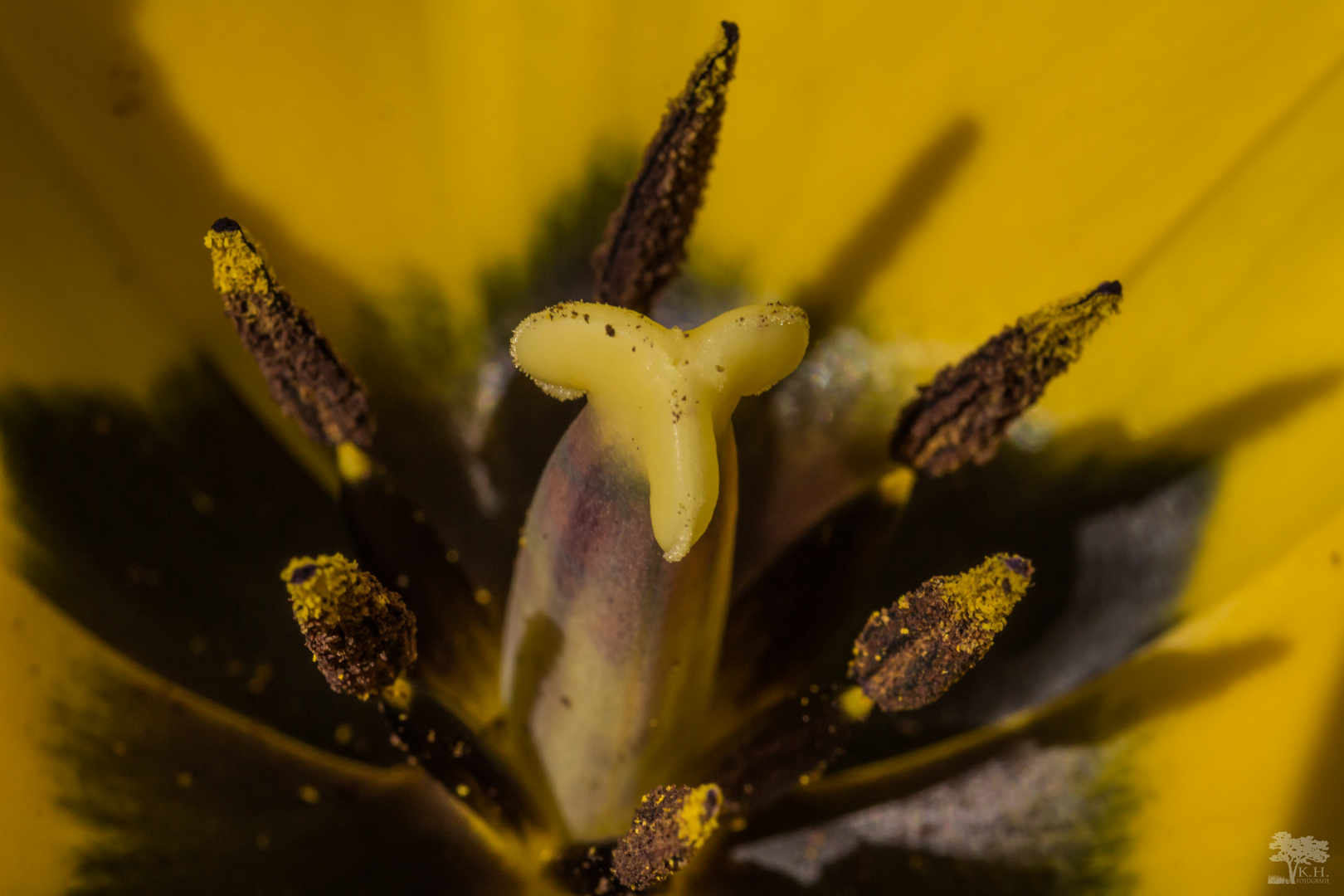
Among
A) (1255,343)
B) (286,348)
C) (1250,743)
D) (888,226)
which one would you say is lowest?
(1250,743)

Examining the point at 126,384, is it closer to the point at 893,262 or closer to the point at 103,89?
the point at 103,89

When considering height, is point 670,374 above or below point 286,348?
below

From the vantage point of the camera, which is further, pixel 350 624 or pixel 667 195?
pixel 667 195

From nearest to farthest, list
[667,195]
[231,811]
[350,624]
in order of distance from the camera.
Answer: [350,624] < [231,811] < [667,195]

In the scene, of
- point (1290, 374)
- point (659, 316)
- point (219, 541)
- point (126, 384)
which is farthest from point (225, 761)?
point (1290, 374)

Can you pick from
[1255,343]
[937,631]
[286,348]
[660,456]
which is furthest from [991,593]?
[286,348]

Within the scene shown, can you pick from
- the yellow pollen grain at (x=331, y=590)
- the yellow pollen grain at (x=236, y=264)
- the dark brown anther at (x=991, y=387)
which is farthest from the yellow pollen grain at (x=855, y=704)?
the yellow pollen grain at (x=236, y=264)

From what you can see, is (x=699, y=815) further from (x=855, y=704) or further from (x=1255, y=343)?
(x=1255, y=343)
